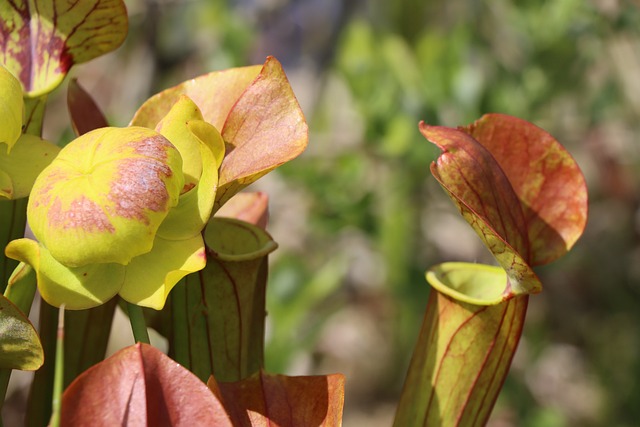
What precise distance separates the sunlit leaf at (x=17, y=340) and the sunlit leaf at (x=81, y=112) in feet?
0.76

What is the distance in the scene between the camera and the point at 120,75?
12.7 feet

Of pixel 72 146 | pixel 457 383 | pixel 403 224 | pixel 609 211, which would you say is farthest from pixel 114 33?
pixel 609 211

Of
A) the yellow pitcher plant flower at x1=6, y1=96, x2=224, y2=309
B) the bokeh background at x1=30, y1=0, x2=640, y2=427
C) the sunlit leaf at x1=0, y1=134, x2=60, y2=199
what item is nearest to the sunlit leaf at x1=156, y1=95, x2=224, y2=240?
the yellow pitcher plant flower at x1=6, y1=96, x2=224, y2=309

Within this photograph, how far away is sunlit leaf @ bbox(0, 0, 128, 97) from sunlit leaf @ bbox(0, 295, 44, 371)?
0.85 ft

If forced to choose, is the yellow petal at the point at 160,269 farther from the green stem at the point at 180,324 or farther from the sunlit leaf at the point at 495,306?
the sunlit leaf at the point at 495,306

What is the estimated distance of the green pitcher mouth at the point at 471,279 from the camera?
2.88ft

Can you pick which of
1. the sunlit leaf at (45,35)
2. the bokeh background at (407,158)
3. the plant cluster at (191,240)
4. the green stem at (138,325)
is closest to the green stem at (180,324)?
the plant cluster at (191,240)

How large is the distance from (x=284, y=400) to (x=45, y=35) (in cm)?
43

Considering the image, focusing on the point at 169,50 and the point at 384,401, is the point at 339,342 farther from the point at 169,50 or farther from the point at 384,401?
the point at 169,50

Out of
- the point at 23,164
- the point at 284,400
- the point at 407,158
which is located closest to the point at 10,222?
the point at 23,164

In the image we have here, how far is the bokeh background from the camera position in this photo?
2104 mm

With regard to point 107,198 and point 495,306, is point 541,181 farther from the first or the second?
point 107,198

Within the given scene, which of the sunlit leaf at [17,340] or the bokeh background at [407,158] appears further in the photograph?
the bokeh background at [407,158]

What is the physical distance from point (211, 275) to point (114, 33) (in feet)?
0.85
